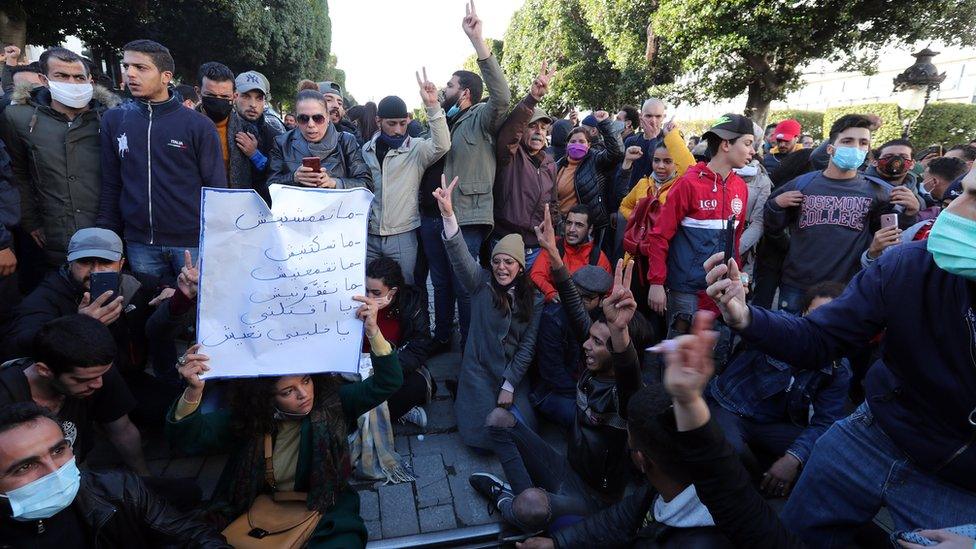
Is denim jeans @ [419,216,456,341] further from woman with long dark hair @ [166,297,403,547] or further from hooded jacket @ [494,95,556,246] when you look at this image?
woman with long dark hair @ [166,297,403,547]

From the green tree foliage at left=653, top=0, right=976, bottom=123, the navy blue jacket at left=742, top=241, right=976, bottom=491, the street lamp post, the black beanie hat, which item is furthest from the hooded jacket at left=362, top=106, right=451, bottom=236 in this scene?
the green tree foliage at left=653, top=0, right=976, bottom=123

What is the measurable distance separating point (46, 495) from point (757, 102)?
19.6 metres

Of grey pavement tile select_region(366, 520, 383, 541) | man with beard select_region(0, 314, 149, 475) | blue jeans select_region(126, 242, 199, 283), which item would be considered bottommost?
grey pavement tile select_region(366, 520, 383, 541)

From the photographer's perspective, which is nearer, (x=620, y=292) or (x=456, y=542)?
(x=620, y=292)

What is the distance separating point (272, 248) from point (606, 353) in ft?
5.89

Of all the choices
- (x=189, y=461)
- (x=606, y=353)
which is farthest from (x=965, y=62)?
(x=189, y=461)

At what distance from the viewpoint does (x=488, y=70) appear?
156 inches

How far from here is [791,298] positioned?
13.8ft

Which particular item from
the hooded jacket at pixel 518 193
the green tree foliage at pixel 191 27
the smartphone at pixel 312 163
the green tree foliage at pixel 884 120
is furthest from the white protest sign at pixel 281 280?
the green tree foliage at pixel 884 120

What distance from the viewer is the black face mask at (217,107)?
4270mm

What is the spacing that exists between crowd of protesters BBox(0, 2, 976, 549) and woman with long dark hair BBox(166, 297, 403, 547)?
1cm

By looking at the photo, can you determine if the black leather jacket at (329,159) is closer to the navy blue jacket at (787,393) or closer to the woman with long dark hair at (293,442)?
the woman with long dark hair at (293,442)

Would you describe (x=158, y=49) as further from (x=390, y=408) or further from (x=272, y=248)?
(x=390, y=408)

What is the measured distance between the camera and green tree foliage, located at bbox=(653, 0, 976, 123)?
45.1ft
